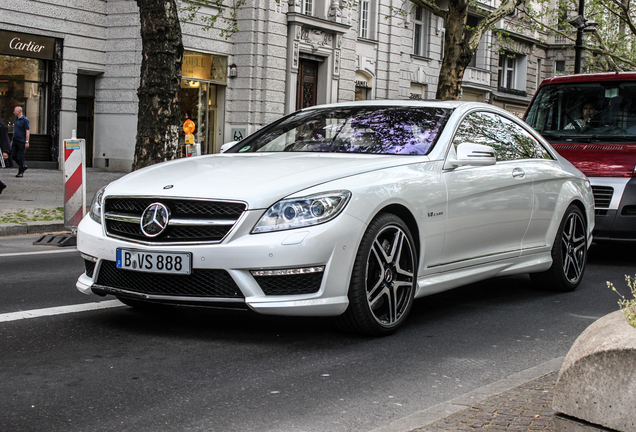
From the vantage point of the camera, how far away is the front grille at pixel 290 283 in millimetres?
4621

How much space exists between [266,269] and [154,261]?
0.67 meters

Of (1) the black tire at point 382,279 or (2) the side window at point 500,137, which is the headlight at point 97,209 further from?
(2) the side window at point 500,137

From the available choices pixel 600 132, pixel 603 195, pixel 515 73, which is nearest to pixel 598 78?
pixel 600 132

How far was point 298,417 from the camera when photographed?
3607mm

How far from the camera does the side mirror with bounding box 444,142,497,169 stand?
5699 mm

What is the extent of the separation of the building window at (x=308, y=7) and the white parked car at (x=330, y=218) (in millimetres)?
24441

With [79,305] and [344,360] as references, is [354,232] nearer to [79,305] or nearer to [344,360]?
[344,360]

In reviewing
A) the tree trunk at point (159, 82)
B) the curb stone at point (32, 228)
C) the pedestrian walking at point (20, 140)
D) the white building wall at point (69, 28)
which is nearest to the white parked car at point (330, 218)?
Answer: the curb stone at point (32, 228)

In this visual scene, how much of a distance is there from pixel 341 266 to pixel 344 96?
2807 centimetres

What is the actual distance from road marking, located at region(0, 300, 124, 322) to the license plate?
3.40 feet

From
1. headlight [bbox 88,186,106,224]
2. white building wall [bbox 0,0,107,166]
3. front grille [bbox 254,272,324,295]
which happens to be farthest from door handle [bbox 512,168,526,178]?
white building wall [bbox 0,0,107,166]

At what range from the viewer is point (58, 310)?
5707 mm

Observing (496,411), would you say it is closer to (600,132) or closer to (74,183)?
(600,132)

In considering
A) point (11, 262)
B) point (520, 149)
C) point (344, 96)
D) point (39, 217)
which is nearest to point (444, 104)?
point (520, 149)
